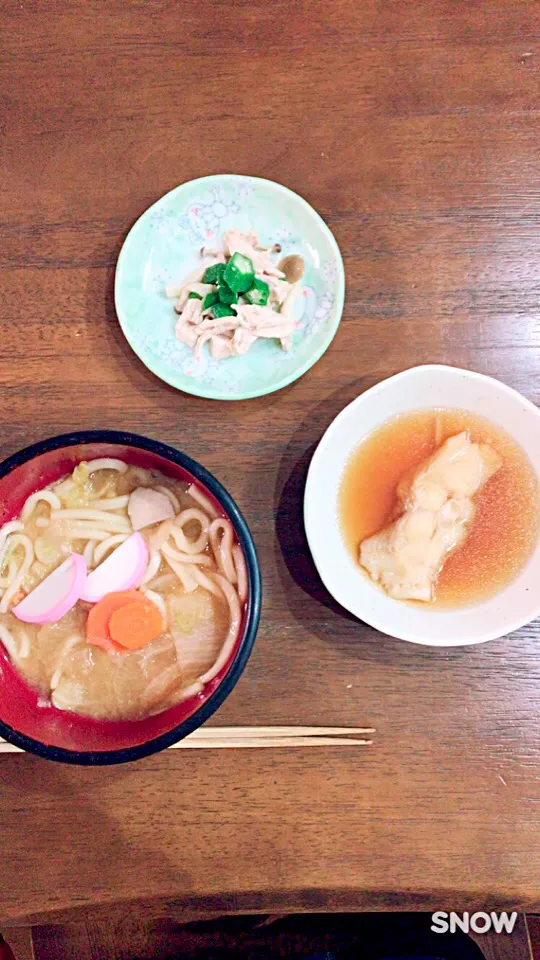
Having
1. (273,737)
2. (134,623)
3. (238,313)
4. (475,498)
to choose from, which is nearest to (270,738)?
(273,737)

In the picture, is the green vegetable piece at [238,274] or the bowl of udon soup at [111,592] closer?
the bowl of udon soup at [111,592]

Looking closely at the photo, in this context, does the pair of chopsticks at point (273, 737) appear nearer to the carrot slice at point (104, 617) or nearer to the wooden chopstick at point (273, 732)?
the wooden chopstick at point (273, 732)

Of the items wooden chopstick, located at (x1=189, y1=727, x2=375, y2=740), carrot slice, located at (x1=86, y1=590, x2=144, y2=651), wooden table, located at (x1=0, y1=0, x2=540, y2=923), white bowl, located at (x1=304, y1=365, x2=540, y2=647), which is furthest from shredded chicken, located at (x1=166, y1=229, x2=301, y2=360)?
wooden chopstick, located at (x1=189, y1=727, x2=375, y2=740)

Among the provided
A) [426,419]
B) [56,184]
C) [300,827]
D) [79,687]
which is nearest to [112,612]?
[79,687]

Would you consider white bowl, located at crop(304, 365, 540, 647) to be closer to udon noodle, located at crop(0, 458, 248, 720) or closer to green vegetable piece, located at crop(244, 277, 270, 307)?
udon noodle, located at crop(0, 458, 248, 720)

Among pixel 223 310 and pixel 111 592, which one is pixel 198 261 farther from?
pixel 111 592

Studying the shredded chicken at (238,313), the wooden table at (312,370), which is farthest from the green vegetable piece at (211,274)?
the wooden table at (312,370)
